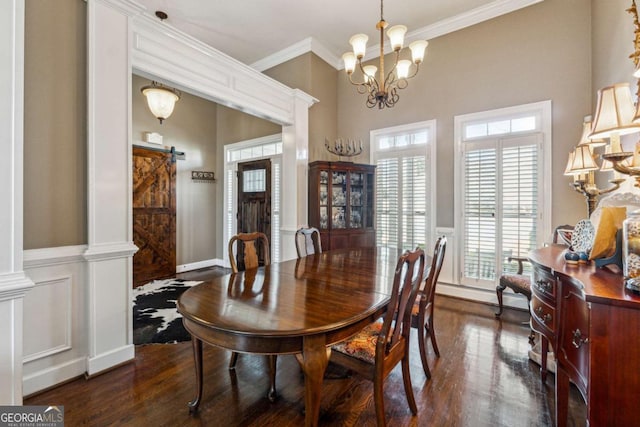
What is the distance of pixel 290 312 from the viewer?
53.2 inches

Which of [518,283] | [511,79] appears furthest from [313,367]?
[511,79]

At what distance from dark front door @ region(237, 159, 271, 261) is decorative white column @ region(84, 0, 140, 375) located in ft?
9.11

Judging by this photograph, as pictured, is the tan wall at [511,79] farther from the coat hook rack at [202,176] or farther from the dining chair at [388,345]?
the coat hook rack at [202,176]

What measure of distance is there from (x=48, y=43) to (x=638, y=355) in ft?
11.9

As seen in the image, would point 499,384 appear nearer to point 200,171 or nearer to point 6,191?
point 6,191

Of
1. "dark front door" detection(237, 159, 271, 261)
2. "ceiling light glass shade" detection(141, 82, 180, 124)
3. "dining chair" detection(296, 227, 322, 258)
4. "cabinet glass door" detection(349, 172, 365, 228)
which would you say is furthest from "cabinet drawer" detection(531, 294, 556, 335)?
"ceiling light glass shade" detection(141, 82, 180, 124)

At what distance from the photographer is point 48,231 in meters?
1.97

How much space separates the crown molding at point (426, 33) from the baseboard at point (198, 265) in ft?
12.6

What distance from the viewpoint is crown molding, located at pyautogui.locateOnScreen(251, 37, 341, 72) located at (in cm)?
432

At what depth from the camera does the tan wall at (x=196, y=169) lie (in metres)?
5.18

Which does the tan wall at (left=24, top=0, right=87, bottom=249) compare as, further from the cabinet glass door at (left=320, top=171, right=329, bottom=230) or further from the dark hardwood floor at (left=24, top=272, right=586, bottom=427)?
the cabinet glass door at (left=320, top=171, right=329, bottom=230)

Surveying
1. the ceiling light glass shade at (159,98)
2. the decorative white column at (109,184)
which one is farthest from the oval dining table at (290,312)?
the ceiling light glass shade at (159,98)

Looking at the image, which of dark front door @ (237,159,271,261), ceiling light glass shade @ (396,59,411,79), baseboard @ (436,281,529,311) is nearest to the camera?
ceiling light glass shade @ (396,59,411,79)

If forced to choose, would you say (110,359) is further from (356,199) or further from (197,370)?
(356,199)
